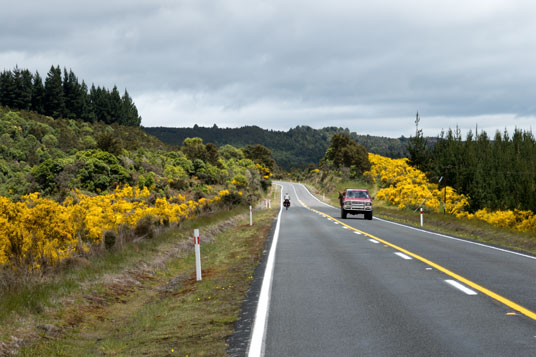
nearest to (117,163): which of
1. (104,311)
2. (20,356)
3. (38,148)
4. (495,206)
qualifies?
(38,148)

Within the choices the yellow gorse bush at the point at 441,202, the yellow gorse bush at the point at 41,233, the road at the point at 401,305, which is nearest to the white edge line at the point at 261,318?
the road at the point at 401,305

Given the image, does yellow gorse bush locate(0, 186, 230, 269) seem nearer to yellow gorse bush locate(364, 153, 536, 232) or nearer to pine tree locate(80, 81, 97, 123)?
yellow gorse bush locate(364, 153, 536, 232)

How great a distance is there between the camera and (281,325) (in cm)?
646

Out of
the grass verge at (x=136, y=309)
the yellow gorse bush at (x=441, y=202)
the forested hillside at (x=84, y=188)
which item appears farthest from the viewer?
the yellow gorse bush at (x=441, y=202)

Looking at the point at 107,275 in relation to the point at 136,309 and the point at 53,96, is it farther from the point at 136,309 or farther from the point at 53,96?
the point at 53,96

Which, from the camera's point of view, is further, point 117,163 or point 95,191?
point 117,163

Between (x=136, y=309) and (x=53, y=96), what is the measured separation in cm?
8922

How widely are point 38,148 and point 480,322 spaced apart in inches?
2015

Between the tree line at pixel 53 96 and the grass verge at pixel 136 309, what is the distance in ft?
267

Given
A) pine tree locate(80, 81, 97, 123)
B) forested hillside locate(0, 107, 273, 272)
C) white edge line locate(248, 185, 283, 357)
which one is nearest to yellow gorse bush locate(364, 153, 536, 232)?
forested hillside locate(0, 107, 273, 272)

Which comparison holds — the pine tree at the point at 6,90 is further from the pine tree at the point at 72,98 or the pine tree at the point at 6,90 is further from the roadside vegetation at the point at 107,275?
the roadside vegetation at the point at 107,275

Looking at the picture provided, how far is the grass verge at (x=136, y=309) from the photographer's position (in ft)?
21.1

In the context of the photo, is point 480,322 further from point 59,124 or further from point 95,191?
point 59,124

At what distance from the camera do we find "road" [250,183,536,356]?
17.6 ft
